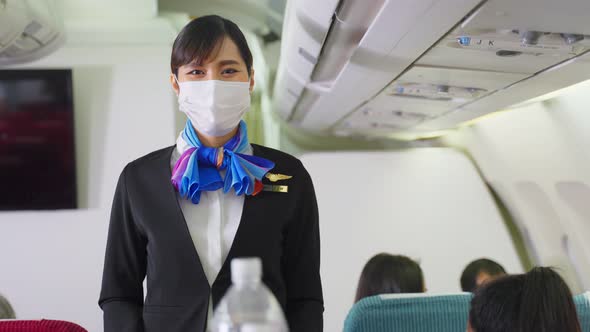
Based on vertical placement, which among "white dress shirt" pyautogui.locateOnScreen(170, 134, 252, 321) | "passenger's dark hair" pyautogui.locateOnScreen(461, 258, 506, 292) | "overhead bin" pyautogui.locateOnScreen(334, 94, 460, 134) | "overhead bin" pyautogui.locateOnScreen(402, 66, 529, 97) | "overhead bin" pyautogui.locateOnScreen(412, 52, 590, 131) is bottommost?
"passenger's dark hair" pyautogui.locateOnScreen(461, 258, 506, 292)

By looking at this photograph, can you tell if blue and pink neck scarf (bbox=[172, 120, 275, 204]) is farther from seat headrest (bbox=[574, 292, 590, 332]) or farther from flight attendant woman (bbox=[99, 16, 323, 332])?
seat headrest (bbox=[574, 292, 590, 332])

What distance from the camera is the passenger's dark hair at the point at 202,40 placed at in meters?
1.39

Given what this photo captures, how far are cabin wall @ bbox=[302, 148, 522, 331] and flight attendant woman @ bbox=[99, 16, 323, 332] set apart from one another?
207 inches

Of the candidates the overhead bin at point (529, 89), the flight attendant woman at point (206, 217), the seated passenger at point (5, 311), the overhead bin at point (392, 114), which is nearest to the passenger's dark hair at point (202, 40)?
the flight attendant woman at point (206, 217)

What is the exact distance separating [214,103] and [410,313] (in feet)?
3.87

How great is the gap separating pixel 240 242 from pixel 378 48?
221 centimetres

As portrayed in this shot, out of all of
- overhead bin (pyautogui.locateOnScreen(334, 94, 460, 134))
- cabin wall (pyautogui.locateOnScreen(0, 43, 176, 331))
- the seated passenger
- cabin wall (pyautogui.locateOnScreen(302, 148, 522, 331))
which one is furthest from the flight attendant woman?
cabin wall (pyautogui.locateOnScreen(302, 148, 522, 331))

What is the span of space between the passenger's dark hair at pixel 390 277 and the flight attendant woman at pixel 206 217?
2.07 m

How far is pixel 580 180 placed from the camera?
5180mm

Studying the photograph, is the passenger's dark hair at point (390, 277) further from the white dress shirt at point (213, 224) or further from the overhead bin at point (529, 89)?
the white dress shirt at point (213, 224)

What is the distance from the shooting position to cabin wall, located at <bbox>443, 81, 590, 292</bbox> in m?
4.93

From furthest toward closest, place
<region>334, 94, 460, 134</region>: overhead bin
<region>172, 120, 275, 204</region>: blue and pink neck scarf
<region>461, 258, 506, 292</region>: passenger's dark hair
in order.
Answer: <region>334, 94, 460, 134</region>: overhead bin
<region>461, 258, 506, 292</region>: passenger's dark hair
<region>172, 120, 275, 204</region>: blue and pink neck scarf

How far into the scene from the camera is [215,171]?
1.42 metres

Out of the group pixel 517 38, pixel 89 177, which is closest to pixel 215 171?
pixel 517 38
